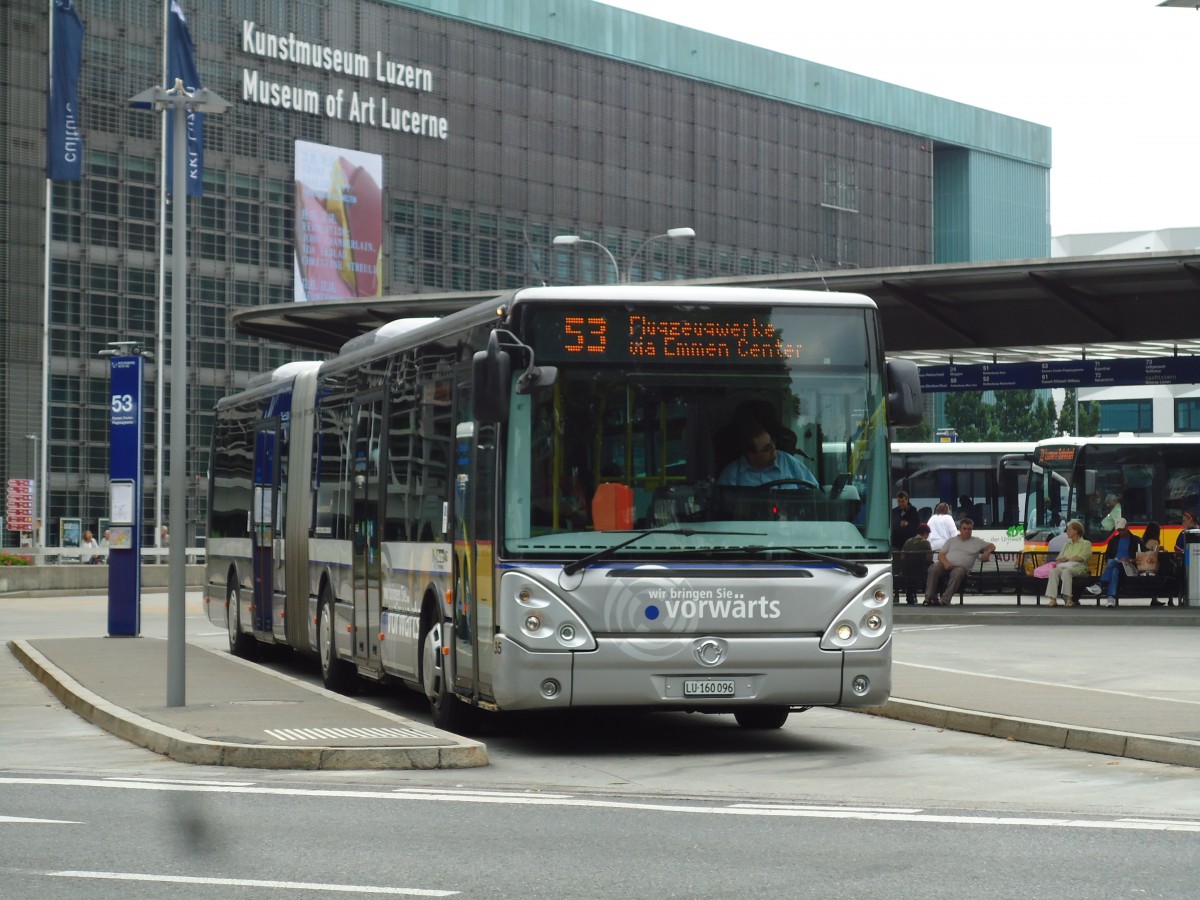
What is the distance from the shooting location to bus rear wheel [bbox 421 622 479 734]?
13.7 metres

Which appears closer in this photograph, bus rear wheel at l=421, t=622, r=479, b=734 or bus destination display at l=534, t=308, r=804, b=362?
bus destination display at l=534, t=308, r=804, b=362

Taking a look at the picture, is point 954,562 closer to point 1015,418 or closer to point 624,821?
point 624,821

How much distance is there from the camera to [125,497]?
83.1 feet

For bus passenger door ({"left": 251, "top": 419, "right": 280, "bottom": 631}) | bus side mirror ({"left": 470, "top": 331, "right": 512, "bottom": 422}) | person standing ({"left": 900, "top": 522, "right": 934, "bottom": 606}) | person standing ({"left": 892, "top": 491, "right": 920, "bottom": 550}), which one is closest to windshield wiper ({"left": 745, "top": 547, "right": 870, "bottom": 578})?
bus side mirror ({"left": 470, "top": 331, "right": 512, "bottom": 422})

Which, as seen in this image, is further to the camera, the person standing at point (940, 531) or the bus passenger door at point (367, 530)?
the person standing at point (940, 531)

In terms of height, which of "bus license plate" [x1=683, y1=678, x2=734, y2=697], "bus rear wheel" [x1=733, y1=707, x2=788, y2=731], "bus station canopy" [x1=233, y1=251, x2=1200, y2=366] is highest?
"bus station canopy" [x1=233, y1=251, x2=1200, y2=366]

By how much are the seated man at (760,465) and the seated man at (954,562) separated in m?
19.7

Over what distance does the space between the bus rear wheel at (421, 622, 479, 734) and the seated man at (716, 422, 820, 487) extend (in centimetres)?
255

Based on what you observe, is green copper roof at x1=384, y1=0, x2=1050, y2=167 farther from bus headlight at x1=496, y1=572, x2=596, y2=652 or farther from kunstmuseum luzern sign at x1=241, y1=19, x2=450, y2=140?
bus headlight at x1=496, y1=572, x2=596, y2=652

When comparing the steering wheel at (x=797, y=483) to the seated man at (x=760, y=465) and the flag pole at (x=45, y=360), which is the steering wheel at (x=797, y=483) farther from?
the flag pole at (x=45, y=360)

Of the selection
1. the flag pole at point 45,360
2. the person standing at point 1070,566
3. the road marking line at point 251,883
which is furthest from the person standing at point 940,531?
the flag pole at point 45,360

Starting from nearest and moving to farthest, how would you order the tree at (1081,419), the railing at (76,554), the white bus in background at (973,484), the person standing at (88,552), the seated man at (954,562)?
the seated man at (954,562), the white bus in background at (973,484), the railing at (76,554), the person standing at (88,552), the tree at (1081,419)

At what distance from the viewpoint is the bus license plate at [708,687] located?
1243 centimetres

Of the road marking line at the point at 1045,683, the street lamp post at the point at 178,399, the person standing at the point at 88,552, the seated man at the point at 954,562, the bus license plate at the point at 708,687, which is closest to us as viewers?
the bus license plate at the point at 708,687
